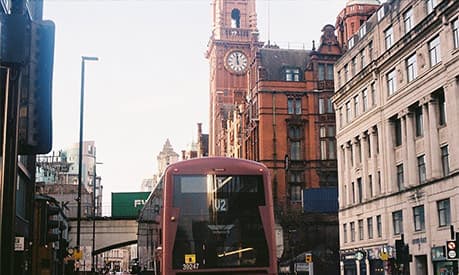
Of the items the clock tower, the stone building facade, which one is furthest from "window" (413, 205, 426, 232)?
the clock tower

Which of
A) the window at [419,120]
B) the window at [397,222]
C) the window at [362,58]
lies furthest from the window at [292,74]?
the window at [419,120]

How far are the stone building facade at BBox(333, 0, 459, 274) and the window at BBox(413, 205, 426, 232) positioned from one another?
2.5 inches

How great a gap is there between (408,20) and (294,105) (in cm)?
2985

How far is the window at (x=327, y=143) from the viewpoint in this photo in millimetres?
74375

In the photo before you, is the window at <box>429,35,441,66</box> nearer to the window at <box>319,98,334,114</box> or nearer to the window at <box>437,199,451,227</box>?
the window at <box>437,199,451,227</box>

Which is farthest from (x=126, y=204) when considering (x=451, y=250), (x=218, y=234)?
(x=218, y=234)

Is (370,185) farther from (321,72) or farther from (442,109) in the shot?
(321,72)

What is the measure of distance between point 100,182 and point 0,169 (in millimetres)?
169187

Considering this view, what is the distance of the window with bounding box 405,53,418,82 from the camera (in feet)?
147

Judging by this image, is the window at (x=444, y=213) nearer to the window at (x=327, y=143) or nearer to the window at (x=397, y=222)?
the window at (x=397, y=222)

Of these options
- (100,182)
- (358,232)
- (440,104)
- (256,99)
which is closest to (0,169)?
(440,104)

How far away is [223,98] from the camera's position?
115 m

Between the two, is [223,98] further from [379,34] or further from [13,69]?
[13,69]

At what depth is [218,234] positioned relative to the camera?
63.0ft
